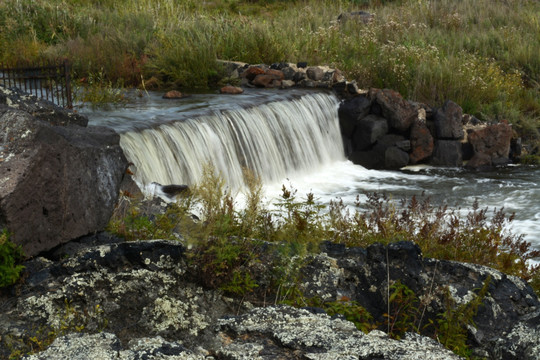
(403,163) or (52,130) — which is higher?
(52,130)

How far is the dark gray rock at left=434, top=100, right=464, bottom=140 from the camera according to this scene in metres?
13.3

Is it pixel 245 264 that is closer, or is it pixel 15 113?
pixel 245 264

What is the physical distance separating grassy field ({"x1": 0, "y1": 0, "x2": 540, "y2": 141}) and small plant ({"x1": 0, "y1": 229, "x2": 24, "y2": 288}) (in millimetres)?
9251

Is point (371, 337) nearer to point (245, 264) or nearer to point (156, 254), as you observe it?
point (245, 264)

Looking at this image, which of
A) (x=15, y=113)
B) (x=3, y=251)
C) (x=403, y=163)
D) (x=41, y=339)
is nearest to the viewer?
(x=41, y=339)

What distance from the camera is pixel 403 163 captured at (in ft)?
43.1

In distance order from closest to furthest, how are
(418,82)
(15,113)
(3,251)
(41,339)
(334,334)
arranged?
1. (334,334)
2. (41,339)
3. (3,251)
4. (15,113)
5. (418,82)

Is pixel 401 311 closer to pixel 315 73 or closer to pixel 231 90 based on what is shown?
pixel 231 90

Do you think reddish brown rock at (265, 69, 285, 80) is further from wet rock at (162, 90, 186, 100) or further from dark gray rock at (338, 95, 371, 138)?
wet rock at (162, 90, 186, 100)

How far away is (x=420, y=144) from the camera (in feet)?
43.4

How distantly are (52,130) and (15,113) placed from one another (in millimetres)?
282

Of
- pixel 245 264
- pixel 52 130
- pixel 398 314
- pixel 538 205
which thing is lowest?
pixel 538 205

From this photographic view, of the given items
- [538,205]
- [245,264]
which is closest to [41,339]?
[245,264]

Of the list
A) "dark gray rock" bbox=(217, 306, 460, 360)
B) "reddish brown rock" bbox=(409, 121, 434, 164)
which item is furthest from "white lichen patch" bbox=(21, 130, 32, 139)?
"reddish brown rock" bbox=(409, 121, 434, 164)
